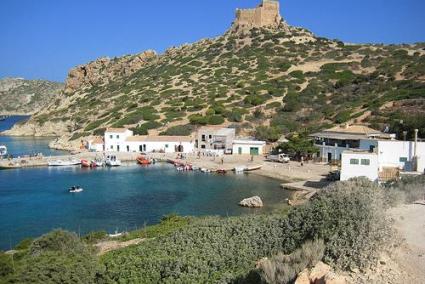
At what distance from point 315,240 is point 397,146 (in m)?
24.3

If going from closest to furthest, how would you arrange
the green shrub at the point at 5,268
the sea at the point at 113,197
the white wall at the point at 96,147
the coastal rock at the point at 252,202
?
the green shrub at the point at 5,268 → the sea at the point at 113,197 → the coastal rock at the point at 252,202 → the white wall at the point at 96,147

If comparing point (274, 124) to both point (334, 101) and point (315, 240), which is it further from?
point (315, 240)

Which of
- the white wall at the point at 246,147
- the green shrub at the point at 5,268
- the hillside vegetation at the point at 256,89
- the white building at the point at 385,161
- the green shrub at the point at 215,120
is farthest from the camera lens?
the green shrub at the point at 215,120

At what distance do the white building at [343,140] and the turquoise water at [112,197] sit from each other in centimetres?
772

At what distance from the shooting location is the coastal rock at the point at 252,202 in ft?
101

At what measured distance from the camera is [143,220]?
27969 millimetres

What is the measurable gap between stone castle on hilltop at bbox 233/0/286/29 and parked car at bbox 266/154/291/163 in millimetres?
66318

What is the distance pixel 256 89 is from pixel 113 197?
43917 millimetres

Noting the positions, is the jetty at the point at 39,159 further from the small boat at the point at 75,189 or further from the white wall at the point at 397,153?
the white wall at the point at 397,153

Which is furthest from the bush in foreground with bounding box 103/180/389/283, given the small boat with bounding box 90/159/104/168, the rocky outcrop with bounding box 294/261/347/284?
the small boat with bounding box 90/159/104/168

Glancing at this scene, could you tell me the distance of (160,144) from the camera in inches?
2283

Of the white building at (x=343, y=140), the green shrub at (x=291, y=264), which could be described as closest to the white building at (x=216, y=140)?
the white building at (x=343, y=140)

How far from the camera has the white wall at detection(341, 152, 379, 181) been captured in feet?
101

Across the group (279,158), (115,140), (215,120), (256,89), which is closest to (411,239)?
(279,158)
